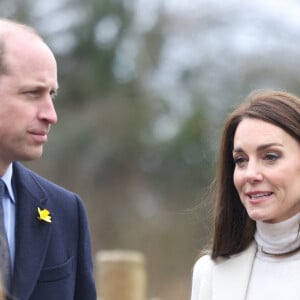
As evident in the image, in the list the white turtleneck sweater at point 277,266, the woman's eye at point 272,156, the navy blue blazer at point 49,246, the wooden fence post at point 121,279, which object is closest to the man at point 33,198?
the navy blue blazer at point 49,246

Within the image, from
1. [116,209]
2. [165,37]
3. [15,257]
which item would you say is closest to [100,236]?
[116,209]

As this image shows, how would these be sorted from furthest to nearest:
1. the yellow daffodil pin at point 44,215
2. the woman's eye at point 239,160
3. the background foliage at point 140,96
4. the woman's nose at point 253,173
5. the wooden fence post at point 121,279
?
the background foliage at point 140,96 < the wooden fence post at point 121,279 < the yellow daffodil pin at point 44,215 < the woman's eye at point 239,160 < the woman's nose at point 253,173

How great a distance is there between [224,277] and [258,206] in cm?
36

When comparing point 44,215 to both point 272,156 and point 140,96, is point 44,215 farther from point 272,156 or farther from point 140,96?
point 140,96

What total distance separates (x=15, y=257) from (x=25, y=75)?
0.66m

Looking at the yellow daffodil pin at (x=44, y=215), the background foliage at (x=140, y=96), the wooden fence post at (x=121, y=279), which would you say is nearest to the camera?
the yellow daffodil pin at (x=44, y=215)

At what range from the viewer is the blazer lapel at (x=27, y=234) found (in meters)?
4.24

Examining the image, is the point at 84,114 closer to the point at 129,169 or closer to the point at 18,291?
the point at 129,169

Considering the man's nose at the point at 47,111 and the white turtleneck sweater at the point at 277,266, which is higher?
the man's nose at the point at 47,111

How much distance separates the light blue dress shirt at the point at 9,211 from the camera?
4.27 metres

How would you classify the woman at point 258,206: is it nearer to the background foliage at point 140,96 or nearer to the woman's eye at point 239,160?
the woman's eye at point 239,160

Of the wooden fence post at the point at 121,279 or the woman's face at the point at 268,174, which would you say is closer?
the woman's face at the point at 268,174

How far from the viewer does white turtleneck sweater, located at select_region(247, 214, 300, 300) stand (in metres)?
4.22

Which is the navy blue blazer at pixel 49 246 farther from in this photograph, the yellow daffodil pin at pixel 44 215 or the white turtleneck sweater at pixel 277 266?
the white turtleneck sweater at pixel 277 266
